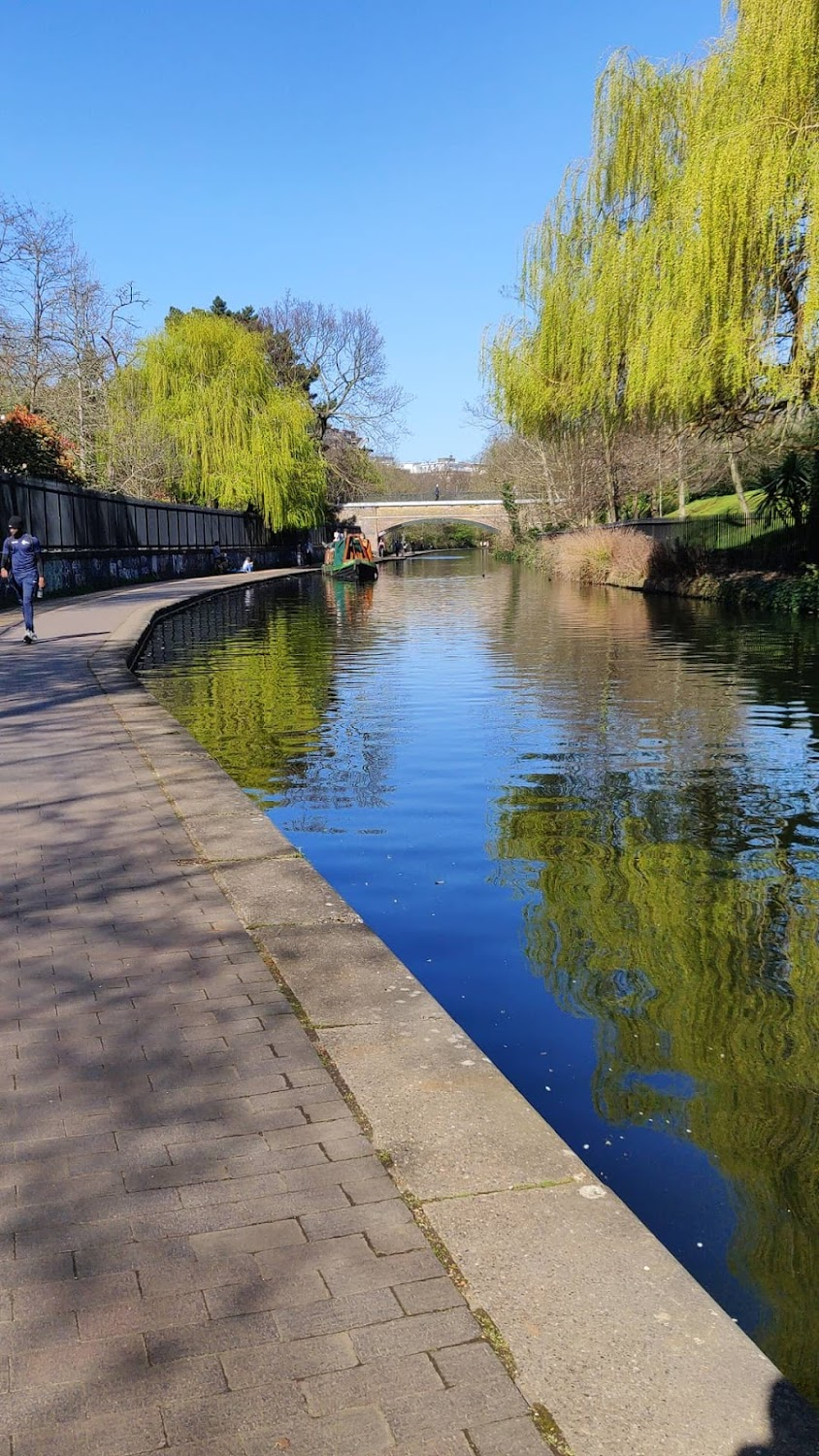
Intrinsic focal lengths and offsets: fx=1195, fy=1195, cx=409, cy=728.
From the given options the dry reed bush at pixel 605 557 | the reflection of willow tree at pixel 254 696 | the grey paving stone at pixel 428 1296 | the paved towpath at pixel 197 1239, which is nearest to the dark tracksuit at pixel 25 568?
the reflection of willow tree at pixel 254 696

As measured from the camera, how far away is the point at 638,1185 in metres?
3.39

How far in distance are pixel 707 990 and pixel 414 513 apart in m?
87.6

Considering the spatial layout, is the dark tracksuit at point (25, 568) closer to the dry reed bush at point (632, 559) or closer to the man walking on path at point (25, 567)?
the man walking on path at point (25, 567)

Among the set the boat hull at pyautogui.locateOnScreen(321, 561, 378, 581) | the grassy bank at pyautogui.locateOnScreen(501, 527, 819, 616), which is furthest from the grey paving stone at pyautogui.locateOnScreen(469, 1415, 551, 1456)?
the boat hull at pyautogui.locateOnScreen(321, 561, 378, 581)

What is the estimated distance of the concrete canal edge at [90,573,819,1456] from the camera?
218 centimetres

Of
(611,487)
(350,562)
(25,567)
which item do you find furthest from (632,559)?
(25,567)

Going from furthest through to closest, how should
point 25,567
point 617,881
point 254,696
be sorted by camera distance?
point 25,567 → point 254,696 → point 617,881

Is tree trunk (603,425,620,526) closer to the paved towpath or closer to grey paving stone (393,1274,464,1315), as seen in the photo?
the paved towpath

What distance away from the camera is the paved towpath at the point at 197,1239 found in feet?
7.07

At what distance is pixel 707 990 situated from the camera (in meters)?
4.84

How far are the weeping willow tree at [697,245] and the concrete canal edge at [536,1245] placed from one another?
1600cm

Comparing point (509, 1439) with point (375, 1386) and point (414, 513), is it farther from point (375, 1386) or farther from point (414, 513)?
point (414, 513)

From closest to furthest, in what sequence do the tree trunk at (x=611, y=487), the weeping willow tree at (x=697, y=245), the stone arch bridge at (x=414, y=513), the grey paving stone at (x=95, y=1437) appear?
the grey paving stone at (x=95, y=1437) < the weeping willow tree at (x=697, y=245) < the tree trunk at (x=611, y=487) < the stone arch bridge at (x=414, y=513)

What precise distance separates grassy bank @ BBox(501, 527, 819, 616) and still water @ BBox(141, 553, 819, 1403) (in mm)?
7870
